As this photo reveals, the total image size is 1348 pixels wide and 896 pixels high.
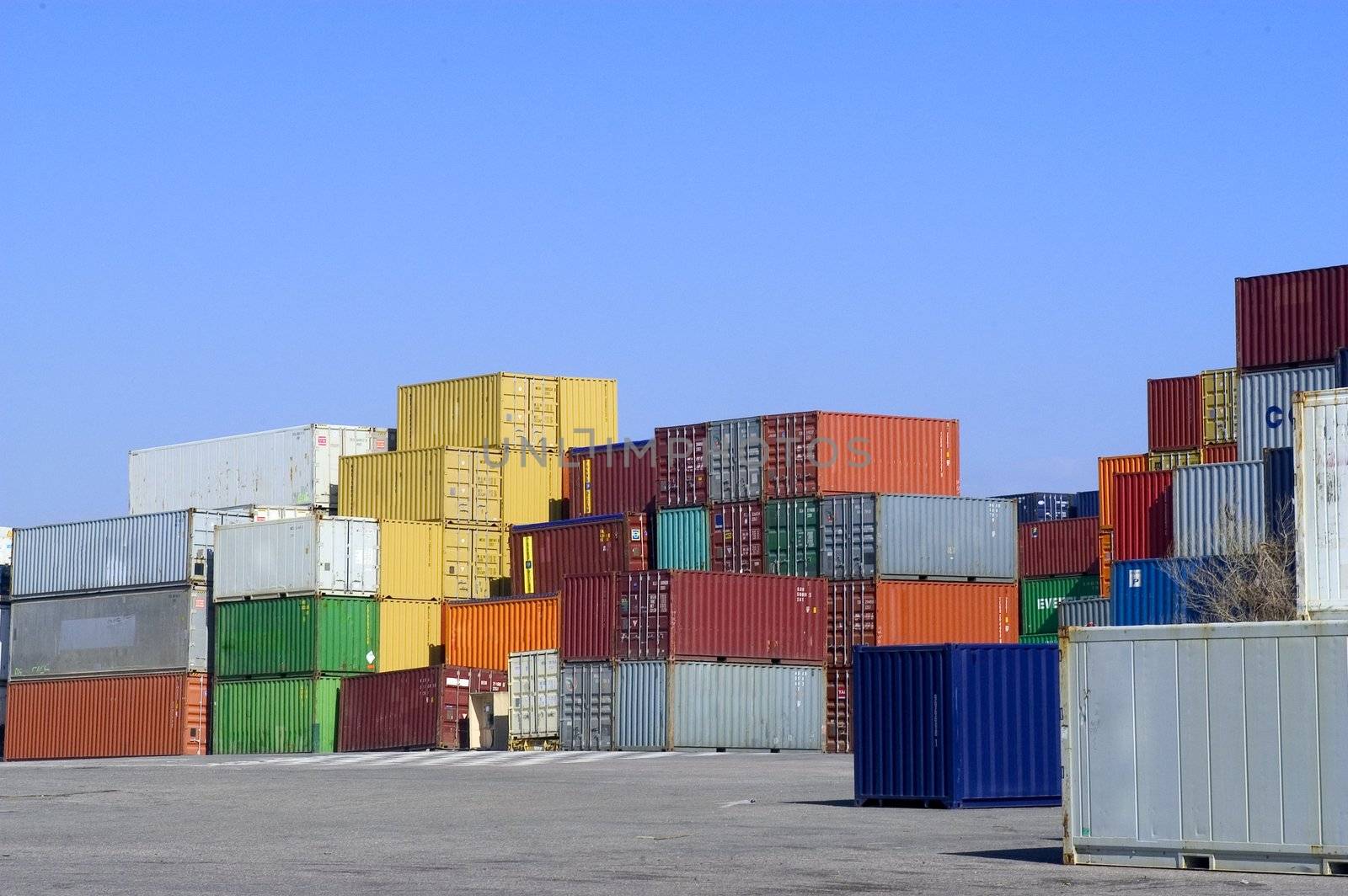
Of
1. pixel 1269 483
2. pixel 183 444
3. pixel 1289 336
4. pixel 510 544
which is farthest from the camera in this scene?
pixel 183 444

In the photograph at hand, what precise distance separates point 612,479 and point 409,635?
259 inches

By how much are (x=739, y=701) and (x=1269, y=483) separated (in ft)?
40.8

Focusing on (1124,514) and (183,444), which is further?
(183,444)

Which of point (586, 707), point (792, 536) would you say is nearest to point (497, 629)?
point (586, 707)

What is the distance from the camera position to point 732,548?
5106 cm

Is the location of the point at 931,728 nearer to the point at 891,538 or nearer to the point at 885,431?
the point at 891,538

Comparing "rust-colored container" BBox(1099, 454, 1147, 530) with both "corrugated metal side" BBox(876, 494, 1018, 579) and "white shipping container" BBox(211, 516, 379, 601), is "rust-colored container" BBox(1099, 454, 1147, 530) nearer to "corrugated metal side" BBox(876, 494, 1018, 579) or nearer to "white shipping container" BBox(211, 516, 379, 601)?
"corrugated metal side" BBox(876, 494, 1018, 579)

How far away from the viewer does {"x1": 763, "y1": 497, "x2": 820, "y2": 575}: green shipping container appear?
49.5m

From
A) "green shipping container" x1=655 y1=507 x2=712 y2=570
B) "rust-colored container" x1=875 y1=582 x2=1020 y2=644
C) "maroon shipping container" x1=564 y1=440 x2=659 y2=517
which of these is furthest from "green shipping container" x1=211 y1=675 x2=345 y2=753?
"rust-colored container" x1=875 y1=582 x2=1020 y2=644

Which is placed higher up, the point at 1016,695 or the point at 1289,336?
the point at 1289,336

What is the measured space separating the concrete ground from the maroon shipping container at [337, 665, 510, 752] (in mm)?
12346

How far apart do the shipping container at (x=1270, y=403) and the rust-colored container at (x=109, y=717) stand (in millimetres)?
27195

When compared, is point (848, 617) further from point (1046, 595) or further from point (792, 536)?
point (1046, 595)

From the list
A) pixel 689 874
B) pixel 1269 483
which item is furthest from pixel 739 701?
pixel 689 874
